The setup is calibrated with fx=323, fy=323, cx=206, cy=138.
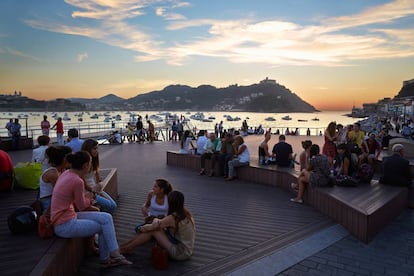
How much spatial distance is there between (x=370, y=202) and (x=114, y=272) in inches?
170

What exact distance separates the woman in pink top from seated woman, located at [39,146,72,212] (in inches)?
21.8

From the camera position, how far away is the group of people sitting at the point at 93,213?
3.40m

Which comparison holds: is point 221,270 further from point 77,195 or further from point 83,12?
point 83,12

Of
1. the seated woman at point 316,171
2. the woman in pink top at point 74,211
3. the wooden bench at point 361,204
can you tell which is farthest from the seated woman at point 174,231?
the seated woman at point 316,171

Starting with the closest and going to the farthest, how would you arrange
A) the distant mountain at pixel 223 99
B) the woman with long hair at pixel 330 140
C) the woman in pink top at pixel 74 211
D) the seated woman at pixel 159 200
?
the woman in pink top at pixel 74 211, the seated woman at pixel 159 200, the woman with long hair at pixel 330 140, the distant mountain at pixel 223 99

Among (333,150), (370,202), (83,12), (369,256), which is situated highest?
(83,12)

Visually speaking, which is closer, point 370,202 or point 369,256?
point 369,256

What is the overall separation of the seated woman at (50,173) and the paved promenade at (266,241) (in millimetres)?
959

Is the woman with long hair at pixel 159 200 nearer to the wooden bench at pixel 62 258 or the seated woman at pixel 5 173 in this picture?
the wooden bench at pixel 62 258

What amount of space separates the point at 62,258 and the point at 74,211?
0.50m

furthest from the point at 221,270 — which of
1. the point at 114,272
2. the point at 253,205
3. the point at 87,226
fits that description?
the point at 253,205

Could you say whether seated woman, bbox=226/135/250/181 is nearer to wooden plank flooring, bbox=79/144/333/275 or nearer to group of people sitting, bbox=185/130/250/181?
group of people sitting, bbox=185/130/250/181

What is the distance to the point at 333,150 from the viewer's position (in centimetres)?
840

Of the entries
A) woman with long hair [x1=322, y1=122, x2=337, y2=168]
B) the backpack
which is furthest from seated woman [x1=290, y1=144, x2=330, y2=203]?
woman with long hair [x1=322, y1=122, x2=337, y2=168]
